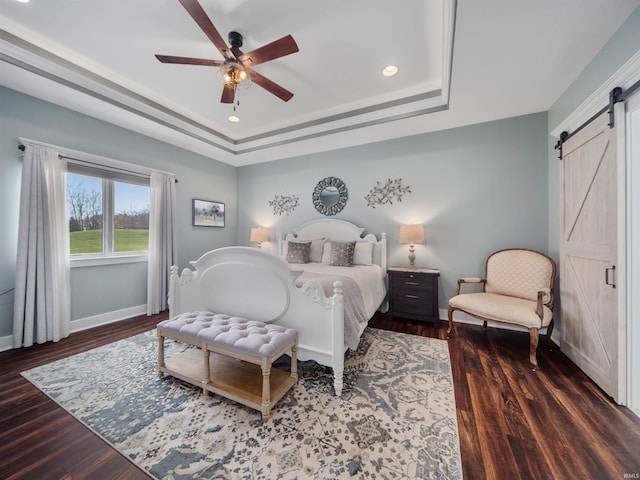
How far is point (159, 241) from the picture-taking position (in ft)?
12.3

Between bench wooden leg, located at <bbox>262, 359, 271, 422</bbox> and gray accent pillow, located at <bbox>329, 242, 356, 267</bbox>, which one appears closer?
bench wooden leg, located at <bbox>262, 359, 271, 422</bbox>

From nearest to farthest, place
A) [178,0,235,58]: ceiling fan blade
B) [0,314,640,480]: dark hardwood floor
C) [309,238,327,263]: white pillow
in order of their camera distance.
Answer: [0,314,640,480]: dark hardwood floor < [178,0,235,58]: ceiling fan blade < [309,238,327,263]: white pillow

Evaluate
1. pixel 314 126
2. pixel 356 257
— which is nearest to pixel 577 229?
pixel 356 257

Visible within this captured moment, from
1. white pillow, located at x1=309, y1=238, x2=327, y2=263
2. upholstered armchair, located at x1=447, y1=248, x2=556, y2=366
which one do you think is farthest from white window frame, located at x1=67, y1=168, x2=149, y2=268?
upholstered armchair, located at x1=447, y1=248, x2=556, y2=366

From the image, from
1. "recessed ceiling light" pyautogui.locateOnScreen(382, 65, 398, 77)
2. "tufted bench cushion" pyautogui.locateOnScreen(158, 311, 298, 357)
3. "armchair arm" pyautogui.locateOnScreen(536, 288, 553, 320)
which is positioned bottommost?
"tufted bench cushion" pyautogui.locateOnScreen(158, 311, 298, 357)

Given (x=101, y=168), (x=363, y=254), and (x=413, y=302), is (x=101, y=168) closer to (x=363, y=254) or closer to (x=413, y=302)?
(x=363, y=254)

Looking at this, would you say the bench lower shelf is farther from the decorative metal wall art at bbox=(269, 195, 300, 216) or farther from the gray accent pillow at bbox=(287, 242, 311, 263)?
the decorative metal wall art at bbox=(269, 195, 300, 216)

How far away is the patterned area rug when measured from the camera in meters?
1.29

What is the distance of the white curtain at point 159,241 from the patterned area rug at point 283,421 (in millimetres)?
1395

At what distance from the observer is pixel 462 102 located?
277 cm

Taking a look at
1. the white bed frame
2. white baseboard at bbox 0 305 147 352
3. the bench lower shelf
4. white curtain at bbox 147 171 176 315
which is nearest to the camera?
the bench lower shelf

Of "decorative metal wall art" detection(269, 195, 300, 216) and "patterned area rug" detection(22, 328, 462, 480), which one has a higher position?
"decorative metal wall art" detection(269, 195, 300, 216)

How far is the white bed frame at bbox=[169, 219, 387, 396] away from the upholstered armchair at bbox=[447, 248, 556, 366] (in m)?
1.66

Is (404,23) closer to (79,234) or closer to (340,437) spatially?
(340,437)
